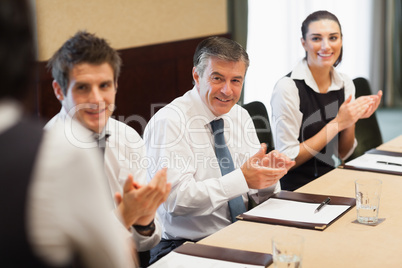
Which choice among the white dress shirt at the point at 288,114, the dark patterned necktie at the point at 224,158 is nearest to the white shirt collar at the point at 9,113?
the dark patterned necktie at the point at 224,158

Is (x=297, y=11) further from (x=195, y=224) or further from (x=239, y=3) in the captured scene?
(x=195, y=224)

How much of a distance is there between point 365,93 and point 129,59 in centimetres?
212

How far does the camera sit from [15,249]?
61 cm

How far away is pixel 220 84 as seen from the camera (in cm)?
238

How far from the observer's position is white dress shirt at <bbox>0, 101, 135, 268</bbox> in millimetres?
620

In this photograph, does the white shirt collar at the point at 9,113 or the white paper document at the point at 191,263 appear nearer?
the white shirt collar at the point at 9,113

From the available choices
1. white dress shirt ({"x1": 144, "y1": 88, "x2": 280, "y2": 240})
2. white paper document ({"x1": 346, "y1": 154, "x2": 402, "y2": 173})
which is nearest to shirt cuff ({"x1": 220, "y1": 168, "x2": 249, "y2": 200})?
white dress shirt ({"x1": 144, "y1": 88, "x2": 280, "y2": 240})

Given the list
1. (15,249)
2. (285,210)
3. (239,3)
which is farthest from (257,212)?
Answer: (239,3)

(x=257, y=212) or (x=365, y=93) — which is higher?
(x=365, y=93)

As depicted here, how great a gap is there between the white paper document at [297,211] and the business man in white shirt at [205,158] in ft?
0.47

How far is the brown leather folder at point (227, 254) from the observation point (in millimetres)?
1523

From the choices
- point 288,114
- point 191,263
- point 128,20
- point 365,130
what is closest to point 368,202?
point 191,263

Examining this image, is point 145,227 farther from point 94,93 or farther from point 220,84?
point 220,84

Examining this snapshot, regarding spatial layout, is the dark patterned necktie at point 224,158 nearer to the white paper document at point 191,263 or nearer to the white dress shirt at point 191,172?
the white dress shirt at point 191,172
